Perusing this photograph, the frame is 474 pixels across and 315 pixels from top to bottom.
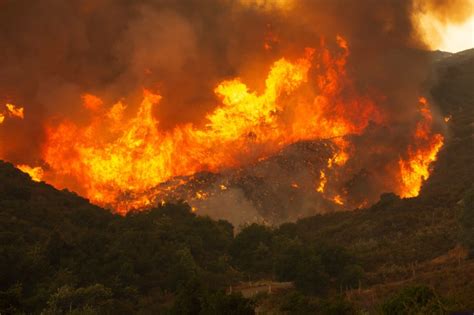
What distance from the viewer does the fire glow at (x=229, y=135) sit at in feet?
222

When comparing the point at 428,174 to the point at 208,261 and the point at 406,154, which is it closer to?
the point at 406,154

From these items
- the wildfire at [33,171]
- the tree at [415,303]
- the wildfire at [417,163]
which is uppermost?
the wildfire at [417,163]

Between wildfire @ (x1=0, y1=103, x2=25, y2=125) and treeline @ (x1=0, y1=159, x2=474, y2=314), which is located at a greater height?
wildfire @ (x1=0, y1=103, x2=25, y2=125)

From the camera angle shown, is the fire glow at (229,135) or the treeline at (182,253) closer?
the treeline at (182,253)

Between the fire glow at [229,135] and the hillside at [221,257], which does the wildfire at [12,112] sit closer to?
the fire glow at [229,135]

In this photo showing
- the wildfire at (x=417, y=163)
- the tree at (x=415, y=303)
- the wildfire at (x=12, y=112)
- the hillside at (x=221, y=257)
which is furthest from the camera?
the wildfire at (x=417, y=163)

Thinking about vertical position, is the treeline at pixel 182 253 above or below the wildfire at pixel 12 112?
below

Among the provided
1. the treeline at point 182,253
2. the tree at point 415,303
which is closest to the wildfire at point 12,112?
the treeline at point 182,253

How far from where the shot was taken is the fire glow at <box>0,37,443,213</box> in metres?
67.6

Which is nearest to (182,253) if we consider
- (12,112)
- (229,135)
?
(229,135)

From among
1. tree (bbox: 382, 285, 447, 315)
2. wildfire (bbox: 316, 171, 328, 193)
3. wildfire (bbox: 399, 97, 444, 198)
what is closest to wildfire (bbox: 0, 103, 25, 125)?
A: wildfire (bbox: 316, 171, 328, 193)

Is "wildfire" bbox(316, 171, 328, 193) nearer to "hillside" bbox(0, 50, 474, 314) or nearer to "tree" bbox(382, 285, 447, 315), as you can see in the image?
"hillside" bbox(0, 50, 474, 314)

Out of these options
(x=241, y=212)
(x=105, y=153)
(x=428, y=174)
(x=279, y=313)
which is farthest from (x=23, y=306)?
(x=428, y=174)

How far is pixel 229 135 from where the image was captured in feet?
242
